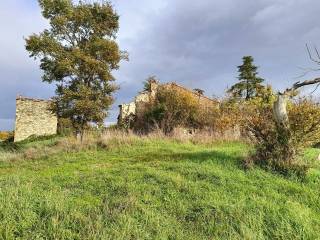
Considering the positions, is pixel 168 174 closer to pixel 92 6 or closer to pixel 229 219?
pixel 229 219

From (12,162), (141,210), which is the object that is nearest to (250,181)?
(141,210)

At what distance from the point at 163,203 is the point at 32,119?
25.5 meters

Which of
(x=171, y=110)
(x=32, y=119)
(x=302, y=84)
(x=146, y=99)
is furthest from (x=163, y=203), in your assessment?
(x=32, y=119)

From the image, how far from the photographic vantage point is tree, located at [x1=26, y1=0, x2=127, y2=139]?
21.5 meters

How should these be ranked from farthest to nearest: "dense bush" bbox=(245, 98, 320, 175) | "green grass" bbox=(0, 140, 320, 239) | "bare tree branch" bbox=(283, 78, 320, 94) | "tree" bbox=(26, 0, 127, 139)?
1. "tree" bbox=(26, 0, 127, 139)
2. "bare tree branch" bbox=(283, 78, 320, 94)
3. "dense bush" bbox=(245, 98, 320, 175)
4. "green grass" bbox=(0, 140, 320, 239)

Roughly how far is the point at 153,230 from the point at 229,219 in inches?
49.7

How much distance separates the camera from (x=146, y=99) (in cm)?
2573

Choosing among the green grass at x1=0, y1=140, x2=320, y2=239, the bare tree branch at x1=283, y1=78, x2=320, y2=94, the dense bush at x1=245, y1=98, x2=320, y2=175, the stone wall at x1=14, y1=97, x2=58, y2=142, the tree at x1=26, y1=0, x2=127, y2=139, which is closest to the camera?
the green grass at x1=0, y1=140, x2=320, y2=239

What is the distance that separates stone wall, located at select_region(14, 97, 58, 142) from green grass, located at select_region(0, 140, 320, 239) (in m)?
21.1

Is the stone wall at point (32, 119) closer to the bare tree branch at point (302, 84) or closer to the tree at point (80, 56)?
the tree at point (80, 56)

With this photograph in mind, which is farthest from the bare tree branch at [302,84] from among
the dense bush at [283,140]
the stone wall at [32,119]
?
the stone wall at [32,119]

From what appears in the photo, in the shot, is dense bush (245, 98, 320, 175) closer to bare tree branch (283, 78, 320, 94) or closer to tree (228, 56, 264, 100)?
bare tree branch (283, 78, 320, 94)

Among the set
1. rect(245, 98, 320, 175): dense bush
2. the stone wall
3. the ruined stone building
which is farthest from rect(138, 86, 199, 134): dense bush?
rect(245, 98, 320, 175): dense bush

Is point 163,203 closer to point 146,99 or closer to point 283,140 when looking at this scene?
point 283,140
